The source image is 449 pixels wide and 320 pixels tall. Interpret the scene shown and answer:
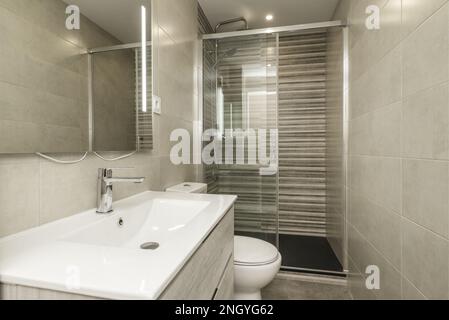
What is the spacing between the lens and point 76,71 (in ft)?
2.75

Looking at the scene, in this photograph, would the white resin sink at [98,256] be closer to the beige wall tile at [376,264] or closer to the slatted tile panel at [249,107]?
the beige wall tile at [376,264]

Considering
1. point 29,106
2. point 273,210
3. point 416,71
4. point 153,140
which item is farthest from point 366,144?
point 29,106

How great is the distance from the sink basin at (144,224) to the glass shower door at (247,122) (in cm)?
109

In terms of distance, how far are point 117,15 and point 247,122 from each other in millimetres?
1266

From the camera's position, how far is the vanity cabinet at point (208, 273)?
1.75 ft

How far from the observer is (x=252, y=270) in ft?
4.44

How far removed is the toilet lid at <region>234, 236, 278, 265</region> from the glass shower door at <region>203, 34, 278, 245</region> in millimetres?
528

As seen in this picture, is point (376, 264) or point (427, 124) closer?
point (427, 124)

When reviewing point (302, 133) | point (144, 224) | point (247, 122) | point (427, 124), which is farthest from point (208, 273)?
point (302, 133)

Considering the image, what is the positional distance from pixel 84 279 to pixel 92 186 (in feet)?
1.91

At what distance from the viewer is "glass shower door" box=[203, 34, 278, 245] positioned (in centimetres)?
206

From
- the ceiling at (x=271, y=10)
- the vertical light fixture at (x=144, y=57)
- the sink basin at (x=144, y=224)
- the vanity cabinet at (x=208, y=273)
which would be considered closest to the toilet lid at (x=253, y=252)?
the vanity cabinet at (x=208, y=273)

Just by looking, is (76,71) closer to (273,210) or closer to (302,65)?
(273,210)

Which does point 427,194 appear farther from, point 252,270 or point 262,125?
point 262,125
